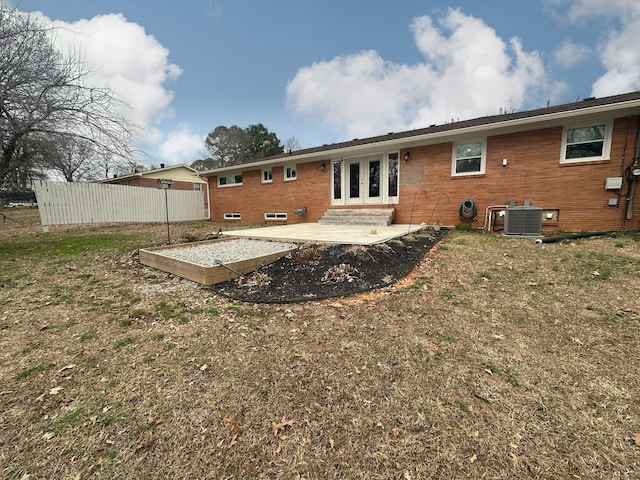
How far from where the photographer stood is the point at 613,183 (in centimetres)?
704

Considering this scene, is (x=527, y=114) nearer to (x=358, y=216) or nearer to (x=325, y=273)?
(x=358, y=216)

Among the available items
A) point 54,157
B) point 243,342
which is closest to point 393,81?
point 54,157

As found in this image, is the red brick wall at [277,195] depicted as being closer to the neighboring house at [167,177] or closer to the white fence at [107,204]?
the white fence at [107,204]

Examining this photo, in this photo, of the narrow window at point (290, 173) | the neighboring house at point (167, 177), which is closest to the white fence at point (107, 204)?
the narrow window at point (290, 173)

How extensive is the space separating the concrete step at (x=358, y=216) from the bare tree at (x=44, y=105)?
687 cm

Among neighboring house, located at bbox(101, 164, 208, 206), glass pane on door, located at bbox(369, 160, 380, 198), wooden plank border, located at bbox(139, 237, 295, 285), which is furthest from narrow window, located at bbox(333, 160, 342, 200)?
neighboring house, located at bbox(101, 164, 208, 206)

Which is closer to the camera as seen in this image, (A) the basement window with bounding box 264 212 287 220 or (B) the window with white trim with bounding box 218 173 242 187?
(A) the basement window with bounding box 264 212 287 220

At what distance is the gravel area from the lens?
5.19 meters

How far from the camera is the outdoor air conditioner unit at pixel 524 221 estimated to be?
6.84 m

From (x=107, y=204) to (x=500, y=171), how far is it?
16149mm

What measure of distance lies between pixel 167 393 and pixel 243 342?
0.79 meters

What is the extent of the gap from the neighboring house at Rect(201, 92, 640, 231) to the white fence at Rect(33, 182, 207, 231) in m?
7.63

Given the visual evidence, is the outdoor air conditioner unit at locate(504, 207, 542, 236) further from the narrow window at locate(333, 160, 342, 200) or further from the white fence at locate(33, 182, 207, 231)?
the white fence at locate(33, 182, 207, 231)

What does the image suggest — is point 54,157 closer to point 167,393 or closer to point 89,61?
point 89,61
